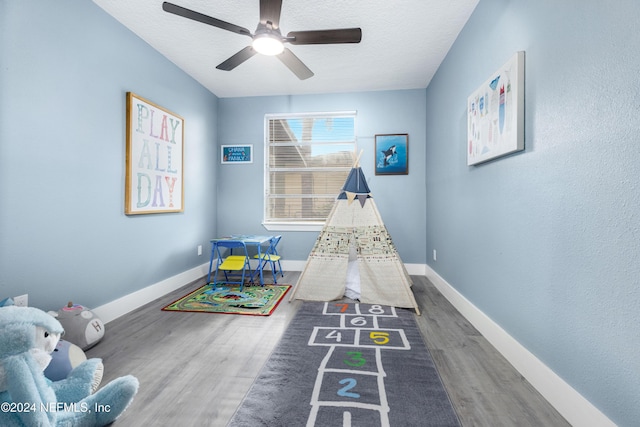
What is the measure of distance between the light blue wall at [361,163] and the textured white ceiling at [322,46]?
0.20 metres

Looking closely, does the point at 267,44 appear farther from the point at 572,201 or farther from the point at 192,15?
the point at 572,201

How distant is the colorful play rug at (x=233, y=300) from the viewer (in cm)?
269

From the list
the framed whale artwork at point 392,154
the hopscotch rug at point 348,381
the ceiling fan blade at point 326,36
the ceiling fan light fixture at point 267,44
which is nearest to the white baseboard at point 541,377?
the hopscotch rug at point 348,381

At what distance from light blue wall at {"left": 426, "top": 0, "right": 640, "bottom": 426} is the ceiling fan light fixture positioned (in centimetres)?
153

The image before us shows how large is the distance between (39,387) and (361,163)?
3.67 meters

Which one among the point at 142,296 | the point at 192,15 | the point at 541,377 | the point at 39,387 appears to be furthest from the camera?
the point at 142,296

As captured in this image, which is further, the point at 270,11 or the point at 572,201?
the point at 270,11

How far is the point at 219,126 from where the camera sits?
428 centimetres

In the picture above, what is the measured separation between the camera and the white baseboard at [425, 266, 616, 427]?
3.91ft

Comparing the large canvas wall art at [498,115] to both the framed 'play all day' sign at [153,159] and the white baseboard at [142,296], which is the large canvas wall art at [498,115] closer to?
the framed 'play all day' sign at [153,159]

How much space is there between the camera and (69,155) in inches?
81.2

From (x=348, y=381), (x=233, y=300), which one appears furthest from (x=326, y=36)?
(x=233, y=300)

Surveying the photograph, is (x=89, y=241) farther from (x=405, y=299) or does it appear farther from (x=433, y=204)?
(x=433, y=204)

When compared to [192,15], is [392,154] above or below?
below
